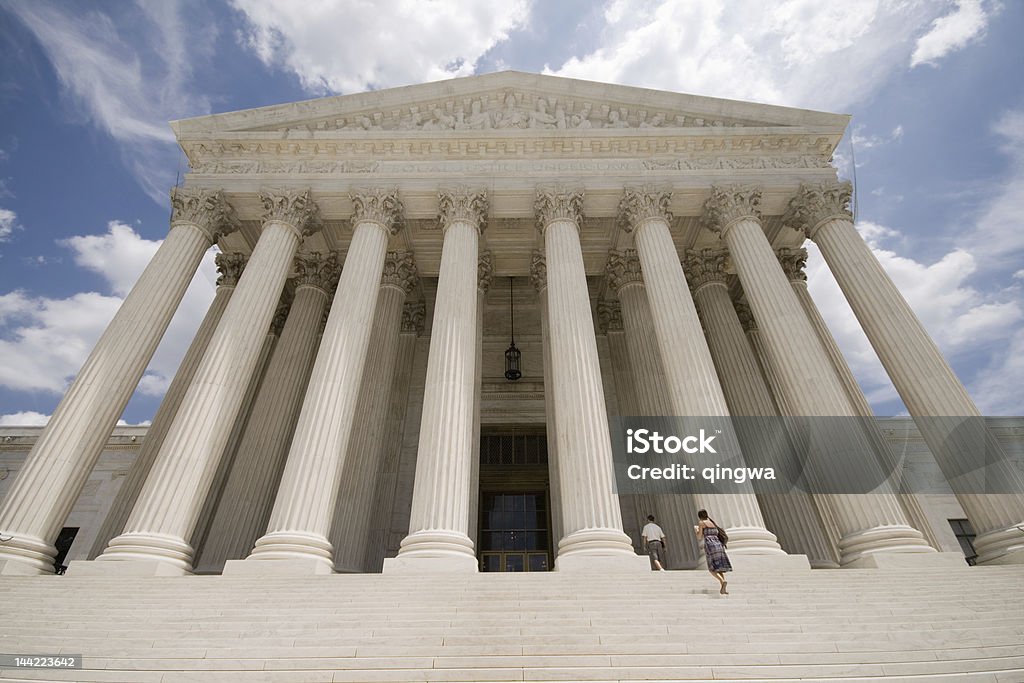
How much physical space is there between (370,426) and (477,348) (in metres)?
5.57

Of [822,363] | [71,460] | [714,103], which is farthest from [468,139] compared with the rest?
[71,460]

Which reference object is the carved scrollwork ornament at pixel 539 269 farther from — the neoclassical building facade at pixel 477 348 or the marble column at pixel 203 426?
the marble column at pixel 203 426

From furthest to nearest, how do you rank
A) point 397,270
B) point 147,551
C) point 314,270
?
point 314,270 < point 397,270 < point 147,551

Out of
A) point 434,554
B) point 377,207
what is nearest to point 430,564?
point 434,554

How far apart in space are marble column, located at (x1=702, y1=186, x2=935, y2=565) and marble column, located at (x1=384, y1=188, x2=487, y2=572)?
10312 millimetres

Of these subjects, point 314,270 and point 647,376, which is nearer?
point 647,376

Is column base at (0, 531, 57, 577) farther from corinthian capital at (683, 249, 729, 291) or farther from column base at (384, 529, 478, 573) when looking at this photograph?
corinthian capital at (683, 249, 729, 291)

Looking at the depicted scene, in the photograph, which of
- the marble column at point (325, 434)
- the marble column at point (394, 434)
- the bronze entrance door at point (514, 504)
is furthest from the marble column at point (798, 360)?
the marble column at point (394, 434)

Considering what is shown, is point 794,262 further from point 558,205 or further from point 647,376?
point 558,205

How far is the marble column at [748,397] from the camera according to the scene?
20.4 meters

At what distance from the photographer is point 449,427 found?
53.1 ft

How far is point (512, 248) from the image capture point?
26.8 metres

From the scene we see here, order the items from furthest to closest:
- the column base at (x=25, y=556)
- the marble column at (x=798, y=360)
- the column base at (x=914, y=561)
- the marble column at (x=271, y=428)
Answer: the marble column at (x=271, y=428)
the marble column at (x=798, y=360)
the column base at (x=25, y=556)
the column base at (x=914, y=561)

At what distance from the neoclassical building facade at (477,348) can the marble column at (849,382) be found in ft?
0.46
